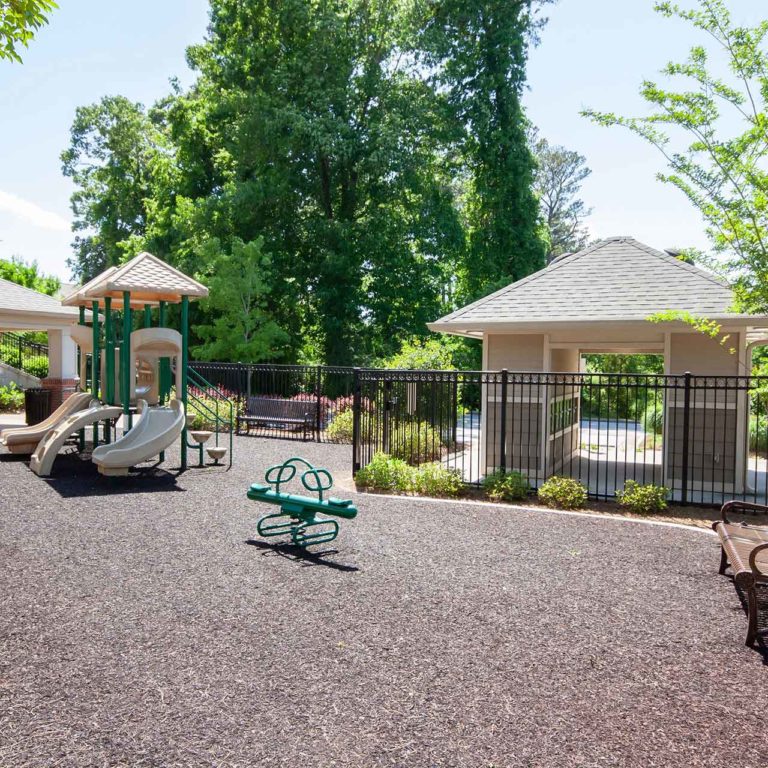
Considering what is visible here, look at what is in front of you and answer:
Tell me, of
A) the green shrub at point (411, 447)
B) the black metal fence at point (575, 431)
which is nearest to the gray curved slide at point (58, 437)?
the black metal fence at point (575, 431)

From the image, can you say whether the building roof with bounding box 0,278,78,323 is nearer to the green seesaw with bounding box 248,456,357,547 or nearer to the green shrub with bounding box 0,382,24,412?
the green shrub with bounding box 0,382,24,412

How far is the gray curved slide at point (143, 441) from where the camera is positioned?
10.6 m

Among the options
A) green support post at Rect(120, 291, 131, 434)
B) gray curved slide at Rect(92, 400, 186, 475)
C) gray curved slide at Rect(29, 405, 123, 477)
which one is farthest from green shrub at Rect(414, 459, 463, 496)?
gray curved slide at Rect(29, 405, 123, 477)

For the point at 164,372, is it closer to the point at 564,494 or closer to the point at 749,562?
the point at 564,494

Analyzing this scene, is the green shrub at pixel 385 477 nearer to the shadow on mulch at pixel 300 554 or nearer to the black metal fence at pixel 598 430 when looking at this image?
the black metal fence at pixel 598 430

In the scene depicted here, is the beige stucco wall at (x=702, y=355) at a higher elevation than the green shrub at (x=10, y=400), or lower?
higher

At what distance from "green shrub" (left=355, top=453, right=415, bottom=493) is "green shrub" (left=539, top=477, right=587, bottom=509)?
2.14 meters

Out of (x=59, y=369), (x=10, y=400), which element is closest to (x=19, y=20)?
(x=59, y=369)

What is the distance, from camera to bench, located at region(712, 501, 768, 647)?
455 cm

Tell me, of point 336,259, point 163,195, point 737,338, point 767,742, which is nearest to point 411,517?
point 767,742

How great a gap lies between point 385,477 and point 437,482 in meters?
0.85

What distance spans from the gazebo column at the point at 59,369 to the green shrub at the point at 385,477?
1363cm

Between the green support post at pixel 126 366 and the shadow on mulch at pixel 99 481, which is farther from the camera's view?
the green support post at pixel 126 366

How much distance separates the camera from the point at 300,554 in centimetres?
657
